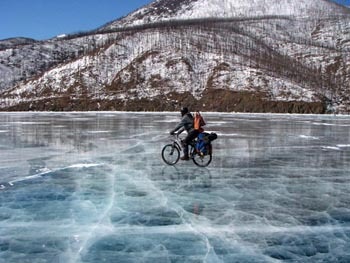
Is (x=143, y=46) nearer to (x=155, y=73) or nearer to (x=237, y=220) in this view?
(x=155, y=73)

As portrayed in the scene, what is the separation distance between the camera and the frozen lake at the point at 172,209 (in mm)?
6410

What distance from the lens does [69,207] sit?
351 inches

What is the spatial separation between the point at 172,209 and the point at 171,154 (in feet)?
19.3

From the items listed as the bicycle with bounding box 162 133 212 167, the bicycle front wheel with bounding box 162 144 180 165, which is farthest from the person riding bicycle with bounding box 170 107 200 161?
the bicycle front wheel with bounding box 162 144 180 165

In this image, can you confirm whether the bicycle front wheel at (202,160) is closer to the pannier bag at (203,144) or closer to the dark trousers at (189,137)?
the pannier bag at (203,144)

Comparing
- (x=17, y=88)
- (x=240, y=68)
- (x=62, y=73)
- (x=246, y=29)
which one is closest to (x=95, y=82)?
(x=62, y=73)

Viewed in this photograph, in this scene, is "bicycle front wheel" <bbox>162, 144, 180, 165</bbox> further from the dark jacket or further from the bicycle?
the dark jacket

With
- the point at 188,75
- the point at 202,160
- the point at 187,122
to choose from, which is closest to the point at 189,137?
the point at 187,122

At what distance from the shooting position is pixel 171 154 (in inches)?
575

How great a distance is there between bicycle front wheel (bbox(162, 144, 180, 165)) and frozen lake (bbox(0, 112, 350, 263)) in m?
0.43

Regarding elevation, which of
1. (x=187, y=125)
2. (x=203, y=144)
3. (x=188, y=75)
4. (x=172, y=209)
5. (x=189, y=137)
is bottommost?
(x=172, y=209)

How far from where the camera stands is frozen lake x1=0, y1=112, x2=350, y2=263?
641cm

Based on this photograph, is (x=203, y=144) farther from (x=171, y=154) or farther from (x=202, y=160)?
(x=171, y=154)

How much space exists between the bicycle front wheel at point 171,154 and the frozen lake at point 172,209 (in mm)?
426
